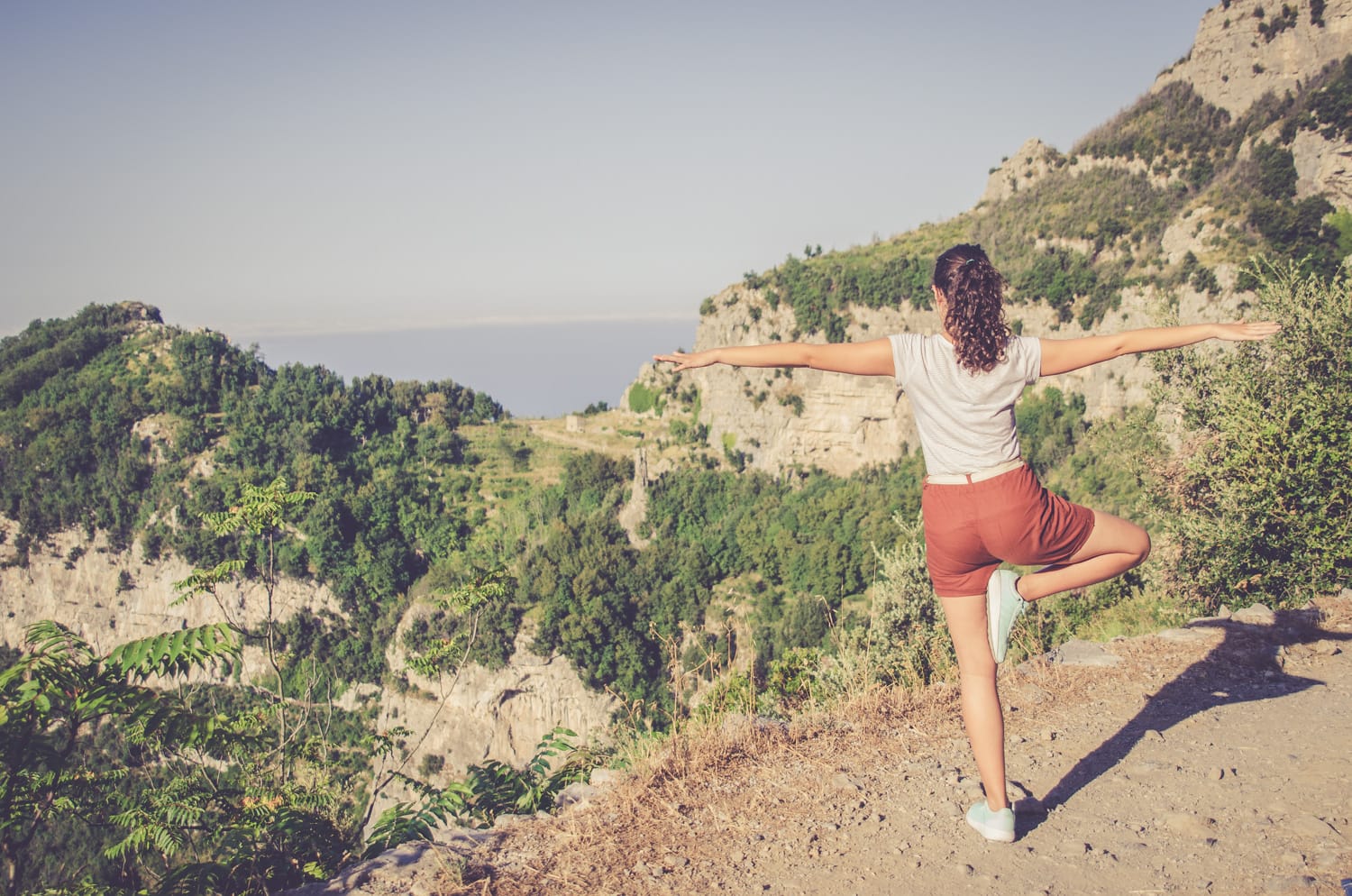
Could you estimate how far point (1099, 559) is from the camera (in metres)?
2.82

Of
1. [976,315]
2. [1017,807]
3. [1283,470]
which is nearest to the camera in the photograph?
[976,315]

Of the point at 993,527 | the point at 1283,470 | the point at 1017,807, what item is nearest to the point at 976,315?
the point at 993,527

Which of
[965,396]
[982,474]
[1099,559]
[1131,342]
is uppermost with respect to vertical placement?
[1131,342]

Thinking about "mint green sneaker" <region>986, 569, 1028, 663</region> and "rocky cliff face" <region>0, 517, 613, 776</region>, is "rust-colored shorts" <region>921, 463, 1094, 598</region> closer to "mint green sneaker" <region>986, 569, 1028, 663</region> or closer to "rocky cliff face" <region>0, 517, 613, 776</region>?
"mint green sneaker" <region>986, 569, 1028, 663</region>

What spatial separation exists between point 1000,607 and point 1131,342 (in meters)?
1.03

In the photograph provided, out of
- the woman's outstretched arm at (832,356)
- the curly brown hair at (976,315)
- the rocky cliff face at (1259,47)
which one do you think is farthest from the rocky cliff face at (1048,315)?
the woman's outstretched arm at (832,356)

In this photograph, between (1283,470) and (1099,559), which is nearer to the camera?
(1099,559)

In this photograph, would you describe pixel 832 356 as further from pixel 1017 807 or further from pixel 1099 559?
pixel 1017 807

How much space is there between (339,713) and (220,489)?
1939 centimetres

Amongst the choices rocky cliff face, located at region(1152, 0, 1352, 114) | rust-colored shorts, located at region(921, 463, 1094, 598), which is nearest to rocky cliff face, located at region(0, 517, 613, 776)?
rust-colored shorts, located at region(921, 463, 1094, 598)

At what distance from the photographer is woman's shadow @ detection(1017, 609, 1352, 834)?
331 centimetres

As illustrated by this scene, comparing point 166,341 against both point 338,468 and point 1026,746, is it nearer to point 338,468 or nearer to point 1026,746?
point 338,468

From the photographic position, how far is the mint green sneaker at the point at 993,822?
107 inches

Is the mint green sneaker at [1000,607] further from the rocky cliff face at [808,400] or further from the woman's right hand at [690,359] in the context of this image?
the rocky cliff face at [808,400]
